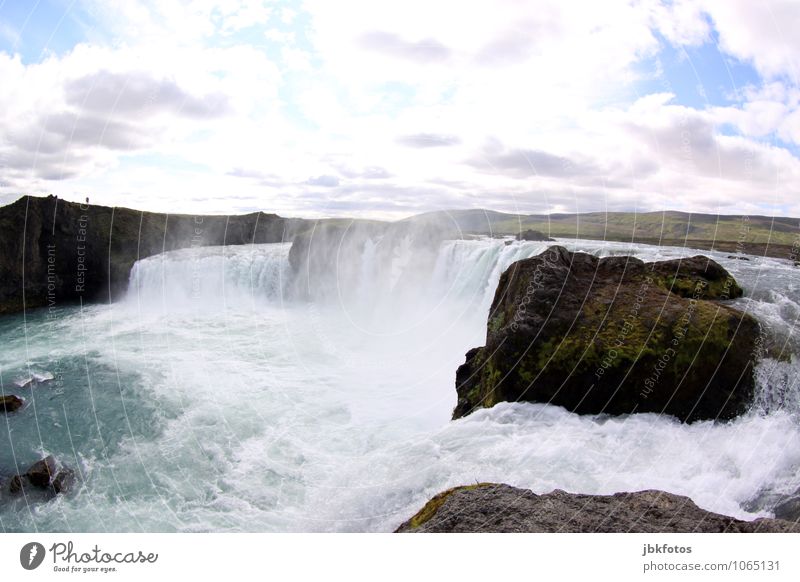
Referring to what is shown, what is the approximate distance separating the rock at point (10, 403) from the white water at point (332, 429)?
1.46 feet

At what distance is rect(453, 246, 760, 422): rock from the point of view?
822cm

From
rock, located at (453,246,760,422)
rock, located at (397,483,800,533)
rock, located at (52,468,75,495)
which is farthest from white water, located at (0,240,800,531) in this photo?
rock, located at (397,483,800,533)

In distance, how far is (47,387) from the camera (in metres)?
15.3

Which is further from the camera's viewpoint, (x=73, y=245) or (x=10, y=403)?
(x=73, y=245)

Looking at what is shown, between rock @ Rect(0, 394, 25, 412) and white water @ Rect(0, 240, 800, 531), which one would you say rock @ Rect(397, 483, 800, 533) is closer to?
white water @ Rect(0, 240, 800, 531)

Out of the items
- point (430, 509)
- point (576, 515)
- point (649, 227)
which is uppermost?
point (649, 227)

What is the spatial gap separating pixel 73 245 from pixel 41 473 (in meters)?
31.3

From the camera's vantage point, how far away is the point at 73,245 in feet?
116

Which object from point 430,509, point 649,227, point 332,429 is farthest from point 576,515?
point 649,227

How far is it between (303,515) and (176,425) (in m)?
6.01

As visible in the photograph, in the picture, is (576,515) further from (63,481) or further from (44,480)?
(44,480)

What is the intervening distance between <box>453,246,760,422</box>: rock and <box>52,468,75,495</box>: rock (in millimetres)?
7807
